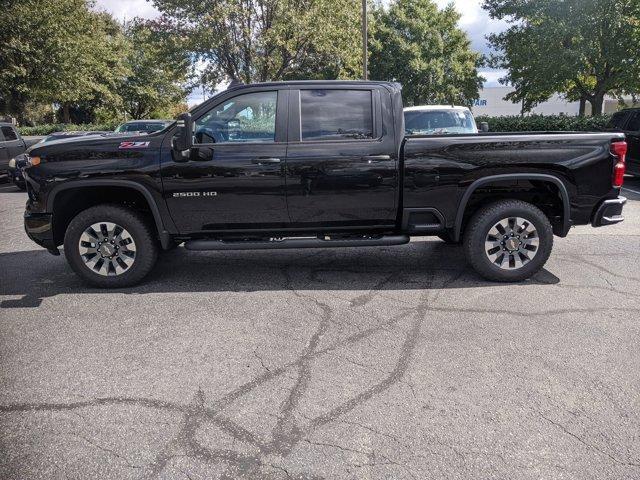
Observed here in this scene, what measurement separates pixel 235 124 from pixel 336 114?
102 centimetres

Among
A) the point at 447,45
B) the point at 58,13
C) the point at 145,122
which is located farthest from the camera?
the point at 447,45

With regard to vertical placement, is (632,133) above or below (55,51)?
below

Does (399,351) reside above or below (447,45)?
below

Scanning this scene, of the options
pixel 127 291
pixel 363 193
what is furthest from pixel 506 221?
pixel 127 291

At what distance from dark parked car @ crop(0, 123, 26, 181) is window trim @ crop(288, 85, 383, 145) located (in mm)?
12262

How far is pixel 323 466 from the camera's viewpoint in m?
2.46

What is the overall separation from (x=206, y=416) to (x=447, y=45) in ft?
149

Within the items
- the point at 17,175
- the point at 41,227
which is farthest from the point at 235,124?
the point at 17,175

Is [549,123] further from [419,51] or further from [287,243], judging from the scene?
[419,51]

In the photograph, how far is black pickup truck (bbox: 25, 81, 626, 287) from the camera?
16.3 ft

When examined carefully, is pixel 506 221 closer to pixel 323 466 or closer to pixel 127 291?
pixel 323 466

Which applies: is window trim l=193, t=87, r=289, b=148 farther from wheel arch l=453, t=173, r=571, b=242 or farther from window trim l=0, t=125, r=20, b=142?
window trim l=0, t=125, r=20, b=142

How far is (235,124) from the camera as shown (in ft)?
16.6

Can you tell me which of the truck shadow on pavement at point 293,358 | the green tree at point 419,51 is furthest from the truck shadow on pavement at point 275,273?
the green tree at point 419,51
